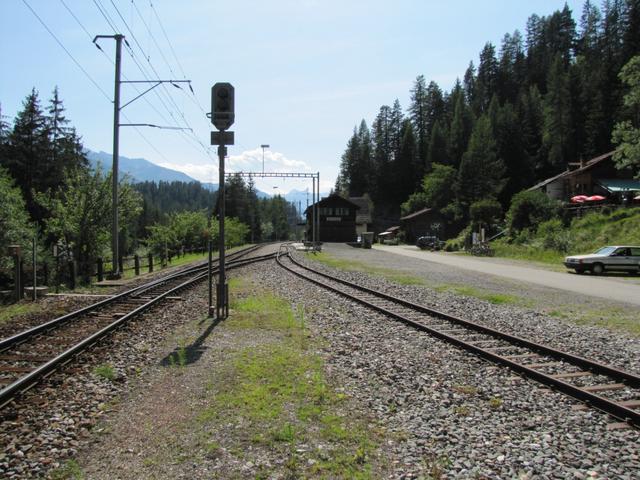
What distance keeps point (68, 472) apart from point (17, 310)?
995 cm

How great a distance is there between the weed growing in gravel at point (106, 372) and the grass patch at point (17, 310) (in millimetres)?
5261

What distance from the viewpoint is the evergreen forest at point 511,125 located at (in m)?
72.4

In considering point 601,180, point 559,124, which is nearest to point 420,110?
point 559,124

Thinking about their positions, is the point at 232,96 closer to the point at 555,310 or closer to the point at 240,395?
the point at 240,395

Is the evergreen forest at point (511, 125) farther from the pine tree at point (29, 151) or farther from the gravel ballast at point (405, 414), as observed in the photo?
the pine tree at point (29, 151)

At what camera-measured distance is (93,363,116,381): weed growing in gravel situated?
6.56m

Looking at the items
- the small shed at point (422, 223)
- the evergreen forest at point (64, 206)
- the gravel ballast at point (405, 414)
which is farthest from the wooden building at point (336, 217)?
the gravel ballast at point (405, 414)

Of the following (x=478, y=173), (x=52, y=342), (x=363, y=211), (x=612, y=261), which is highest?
(x=478, y=173)

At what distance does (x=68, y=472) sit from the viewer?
13.0 ft

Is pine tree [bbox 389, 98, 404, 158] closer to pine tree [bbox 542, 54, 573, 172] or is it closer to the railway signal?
pine tree [bbox 542, 54, 573, 172]

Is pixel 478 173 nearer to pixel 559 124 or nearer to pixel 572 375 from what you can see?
pixel 559 124

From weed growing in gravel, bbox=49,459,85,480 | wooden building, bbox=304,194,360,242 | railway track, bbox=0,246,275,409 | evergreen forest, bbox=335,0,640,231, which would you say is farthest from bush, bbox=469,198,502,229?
weed growing in gravel, bbox=49,459,85,480

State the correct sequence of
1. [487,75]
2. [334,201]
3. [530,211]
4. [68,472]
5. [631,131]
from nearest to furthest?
[68,472] → [631,131] → [530,211] → [334,201] → [487,75]

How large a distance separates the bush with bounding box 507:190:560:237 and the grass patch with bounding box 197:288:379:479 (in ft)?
136
